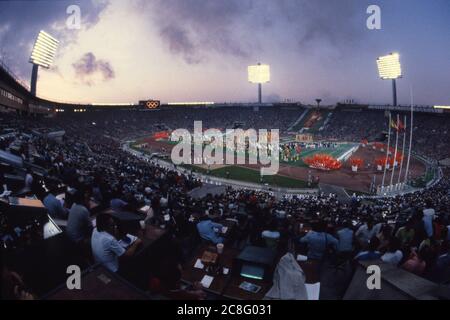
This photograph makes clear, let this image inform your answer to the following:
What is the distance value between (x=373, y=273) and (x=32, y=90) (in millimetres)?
66387

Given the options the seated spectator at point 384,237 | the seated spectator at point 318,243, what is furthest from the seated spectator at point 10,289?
the seated spectator at point 384,237

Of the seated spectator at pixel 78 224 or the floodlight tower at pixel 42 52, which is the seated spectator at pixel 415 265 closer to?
the seated spectator at pixel 78 224

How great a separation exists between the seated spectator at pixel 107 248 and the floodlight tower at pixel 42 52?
59955mm

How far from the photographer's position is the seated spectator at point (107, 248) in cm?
552

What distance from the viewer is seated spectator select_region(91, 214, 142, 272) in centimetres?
552

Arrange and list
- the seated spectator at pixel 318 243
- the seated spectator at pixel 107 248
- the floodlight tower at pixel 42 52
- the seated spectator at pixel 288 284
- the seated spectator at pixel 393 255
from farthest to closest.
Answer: the floodlight tower at pixel 42 52 → the seated spectator at pixel 318 243 → the seated spectator at pixel 393 255 → the seated spectator at pixel 107 248 → the seated spectator at pixel 288 284

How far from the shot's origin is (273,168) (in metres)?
44.7

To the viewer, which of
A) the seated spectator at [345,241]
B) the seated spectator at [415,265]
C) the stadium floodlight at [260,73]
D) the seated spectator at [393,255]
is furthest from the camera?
the stadium floodlight at [260,73]

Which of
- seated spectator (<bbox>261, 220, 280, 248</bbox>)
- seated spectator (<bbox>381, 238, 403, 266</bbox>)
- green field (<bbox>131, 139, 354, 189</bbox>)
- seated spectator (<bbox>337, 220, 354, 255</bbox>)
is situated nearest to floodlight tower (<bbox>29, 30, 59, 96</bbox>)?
green field (<bbox>131, 139, 354, 189</bbox>)

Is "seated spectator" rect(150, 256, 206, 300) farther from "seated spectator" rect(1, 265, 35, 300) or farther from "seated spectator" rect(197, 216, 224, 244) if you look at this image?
"seated spectator" rect(197, 216, 224, 244)

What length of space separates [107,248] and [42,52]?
202 ft

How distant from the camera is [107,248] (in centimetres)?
554

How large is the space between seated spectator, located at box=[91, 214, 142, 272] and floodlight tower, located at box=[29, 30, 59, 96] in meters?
60.0
